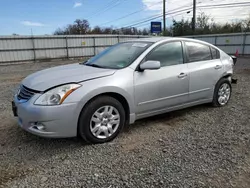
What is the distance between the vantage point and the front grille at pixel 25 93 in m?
2.94

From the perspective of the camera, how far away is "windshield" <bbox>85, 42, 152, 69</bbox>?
354 cm

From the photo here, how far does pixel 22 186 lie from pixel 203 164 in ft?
6.61

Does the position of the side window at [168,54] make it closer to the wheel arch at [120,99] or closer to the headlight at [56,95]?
the wheel arch at [120,99]

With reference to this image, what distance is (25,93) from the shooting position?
3.05m

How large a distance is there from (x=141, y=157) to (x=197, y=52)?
245 cm

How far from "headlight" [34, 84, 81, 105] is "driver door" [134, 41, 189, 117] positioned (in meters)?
1.02

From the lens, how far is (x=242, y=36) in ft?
59.6

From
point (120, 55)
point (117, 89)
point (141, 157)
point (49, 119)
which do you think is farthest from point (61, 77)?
point (141, 157)

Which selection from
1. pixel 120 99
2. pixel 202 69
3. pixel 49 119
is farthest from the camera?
pixel 202 69

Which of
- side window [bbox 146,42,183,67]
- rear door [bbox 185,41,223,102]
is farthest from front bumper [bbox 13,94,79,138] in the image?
rear door [bbox 185,41,223,102]

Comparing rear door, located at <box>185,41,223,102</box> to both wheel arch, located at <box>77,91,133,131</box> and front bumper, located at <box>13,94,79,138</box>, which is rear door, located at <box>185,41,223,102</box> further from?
front bumper, located at <box>13,94,79,138</box>

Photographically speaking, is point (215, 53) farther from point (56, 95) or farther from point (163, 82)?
point (56, 95)

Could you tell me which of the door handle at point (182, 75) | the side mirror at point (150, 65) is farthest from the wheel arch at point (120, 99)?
the door handle at point (182, 75)

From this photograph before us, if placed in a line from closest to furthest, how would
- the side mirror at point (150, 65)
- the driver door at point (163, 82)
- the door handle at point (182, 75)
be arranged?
the side mirror at point (150, 65)
the driver door at point (163, 82)
the door handle at point (182, 75)
